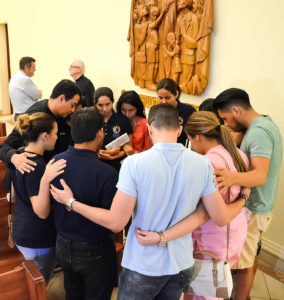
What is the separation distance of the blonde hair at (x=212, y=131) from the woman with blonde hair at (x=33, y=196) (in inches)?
34.6

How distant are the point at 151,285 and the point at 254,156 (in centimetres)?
102

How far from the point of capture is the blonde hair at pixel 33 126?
1.99 meters

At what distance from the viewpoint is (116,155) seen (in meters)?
2.93

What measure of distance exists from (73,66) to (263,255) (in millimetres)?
4162

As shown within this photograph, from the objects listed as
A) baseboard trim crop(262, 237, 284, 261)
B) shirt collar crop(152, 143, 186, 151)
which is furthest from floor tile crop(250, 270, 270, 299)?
shirt collar crop(152, 143, 186, 151)

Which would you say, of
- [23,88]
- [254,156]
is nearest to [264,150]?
[254,156]

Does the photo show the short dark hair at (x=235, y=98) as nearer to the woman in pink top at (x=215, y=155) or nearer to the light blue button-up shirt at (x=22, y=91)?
the woman in pink top at (x=215, y=155)

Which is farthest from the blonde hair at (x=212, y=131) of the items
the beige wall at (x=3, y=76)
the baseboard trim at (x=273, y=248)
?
the beige wall at (x=3, y=76)

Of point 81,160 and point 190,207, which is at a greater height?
point 81,160

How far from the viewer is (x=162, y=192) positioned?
1.43m

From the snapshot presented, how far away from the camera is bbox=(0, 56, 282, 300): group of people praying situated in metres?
1.45

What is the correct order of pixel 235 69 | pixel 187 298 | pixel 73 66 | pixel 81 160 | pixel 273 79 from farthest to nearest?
pixel 73 66 → pixel 235 69 → pixel 273 79 → pixel 187 298 → pixel 81 160

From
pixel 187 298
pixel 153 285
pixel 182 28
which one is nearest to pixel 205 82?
pixel 182 28

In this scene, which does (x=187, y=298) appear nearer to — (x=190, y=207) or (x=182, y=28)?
(x=190, y=207)
